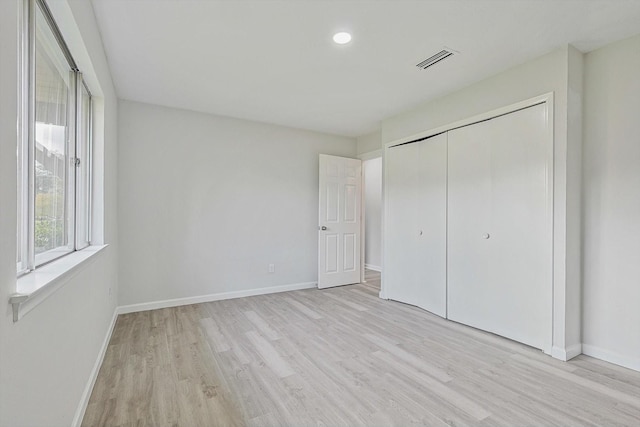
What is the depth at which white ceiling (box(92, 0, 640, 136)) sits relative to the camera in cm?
204

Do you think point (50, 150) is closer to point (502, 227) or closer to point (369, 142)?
point (502, 227)

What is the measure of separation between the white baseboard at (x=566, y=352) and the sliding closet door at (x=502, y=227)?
0.31ft

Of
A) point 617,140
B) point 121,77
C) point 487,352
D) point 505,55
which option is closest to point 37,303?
point 121,77

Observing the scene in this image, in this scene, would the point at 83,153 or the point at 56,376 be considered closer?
the point at 56,376

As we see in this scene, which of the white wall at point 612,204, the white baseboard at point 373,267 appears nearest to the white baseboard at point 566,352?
the white wall at point 612,204

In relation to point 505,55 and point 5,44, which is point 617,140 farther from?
point 5,44

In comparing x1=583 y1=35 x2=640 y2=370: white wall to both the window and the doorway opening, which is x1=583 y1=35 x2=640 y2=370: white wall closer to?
the window

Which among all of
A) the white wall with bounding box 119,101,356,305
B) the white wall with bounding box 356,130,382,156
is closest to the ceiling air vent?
the white wall with bounding box 356,130,382,156

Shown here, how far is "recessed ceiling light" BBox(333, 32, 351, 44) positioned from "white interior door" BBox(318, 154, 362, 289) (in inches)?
94.9

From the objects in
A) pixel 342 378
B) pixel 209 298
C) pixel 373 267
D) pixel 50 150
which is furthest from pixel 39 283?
pixel 373 267

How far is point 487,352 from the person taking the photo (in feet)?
8.53

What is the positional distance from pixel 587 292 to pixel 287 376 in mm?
2514

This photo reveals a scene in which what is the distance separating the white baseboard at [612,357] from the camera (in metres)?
2.30

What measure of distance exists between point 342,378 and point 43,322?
68.3 inches
